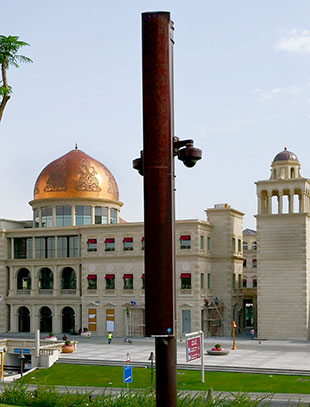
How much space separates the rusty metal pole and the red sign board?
97.8 feet

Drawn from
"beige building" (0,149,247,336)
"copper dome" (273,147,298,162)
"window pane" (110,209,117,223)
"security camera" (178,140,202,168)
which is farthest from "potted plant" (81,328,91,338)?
"security camera" (178,140,202,168)

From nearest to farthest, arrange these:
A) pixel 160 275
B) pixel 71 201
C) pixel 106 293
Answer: pixel 160 275 < pixel 106 293 < pixel 71 201

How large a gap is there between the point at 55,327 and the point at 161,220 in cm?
6763

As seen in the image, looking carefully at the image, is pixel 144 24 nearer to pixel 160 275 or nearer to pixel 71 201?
pixel 160 275

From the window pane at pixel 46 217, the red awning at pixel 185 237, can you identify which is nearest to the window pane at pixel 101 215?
the window pane at pixel 46 217

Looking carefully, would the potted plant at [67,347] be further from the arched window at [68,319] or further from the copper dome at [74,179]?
the copper dome at [74,179]

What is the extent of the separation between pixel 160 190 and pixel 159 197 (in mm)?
150

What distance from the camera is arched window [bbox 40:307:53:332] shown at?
80375 millimetres

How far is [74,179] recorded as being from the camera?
3250 inches

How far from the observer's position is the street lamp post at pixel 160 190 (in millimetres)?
13750

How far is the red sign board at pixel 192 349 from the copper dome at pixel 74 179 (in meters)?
40.8

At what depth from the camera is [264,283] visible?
228 ft

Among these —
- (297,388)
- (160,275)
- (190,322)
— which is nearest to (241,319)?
(190,322)

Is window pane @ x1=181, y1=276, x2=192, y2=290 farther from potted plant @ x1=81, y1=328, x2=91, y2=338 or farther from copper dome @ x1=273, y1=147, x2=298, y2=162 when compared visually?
copper dome @ x1=273, y1=147, x2=298, y2=162
